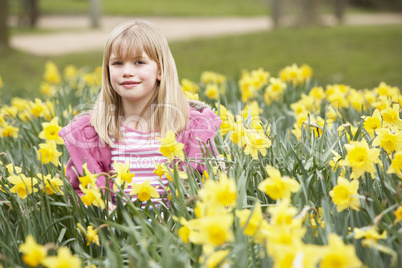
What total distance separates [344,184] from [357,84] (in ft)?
19.2

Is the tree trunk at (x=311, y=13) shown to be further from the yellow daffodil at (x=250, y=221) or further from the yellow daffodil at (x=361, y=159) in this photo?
the yellow daffodil at (x=250, y=221)

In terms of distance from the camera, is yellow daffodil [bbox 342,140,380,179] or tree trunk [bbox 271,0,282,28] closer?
yellow daffodil [bbox 342,140,380,179]

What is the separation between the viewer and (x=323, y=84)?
15.1ft

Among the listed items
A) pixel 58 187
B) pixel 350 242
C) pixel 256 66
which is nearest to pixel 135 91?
pixel 58 187

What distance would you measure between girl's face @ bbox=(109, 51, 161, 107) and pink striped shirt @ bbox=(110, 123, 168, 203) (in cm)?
19

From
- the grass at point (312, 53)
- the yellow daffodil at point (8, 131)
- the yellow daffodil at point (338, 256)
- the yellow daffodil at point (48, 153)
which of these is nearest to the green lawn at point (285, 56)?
the grass at point (312, 53)

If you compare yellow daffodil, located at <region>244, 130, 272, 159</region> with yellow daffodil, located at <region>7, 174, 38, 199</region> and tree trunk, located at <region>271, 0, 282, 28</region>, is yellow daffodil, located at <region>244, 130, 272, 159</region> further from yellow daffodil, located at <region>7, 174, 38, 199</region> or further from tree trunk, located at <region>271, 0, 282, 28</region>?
tree trunk, located at <region>271, 0, 282, 28</region>

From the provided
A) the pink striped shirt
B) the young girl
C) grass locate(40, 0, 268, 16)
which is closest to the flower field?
the young girl

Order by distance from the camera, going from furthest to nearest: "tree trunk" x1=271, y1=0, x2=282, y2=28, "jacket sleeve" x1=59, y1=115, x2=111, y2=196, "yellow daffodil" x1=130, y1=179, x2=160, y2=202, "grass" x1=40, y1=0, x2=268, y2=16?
"grass" x1=40, y1=0, x2=268, y2=16
"tree trunk" x1=271, y1=0, x2=282, y2=28
"jacket sleeve" x1=59, y1=115, x2=111, y2=196
"yellow daffodil" x1=130, y1=179, x2=160, y2=202

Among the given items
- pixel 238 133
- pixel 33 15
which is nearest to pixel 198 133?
pixel 238 133

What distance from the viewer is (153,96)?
252cm

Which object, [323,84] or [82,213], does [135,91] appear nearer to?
[82,213]

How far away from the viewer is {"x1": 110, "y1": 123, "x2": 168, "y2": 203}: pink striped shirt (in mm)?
2391

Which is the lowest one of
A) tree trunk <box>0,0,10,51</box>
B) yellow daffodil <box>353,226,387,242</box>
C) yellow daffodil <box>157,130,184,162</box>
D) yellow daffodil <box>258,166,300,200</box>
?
yellow daffodil <box>353,226,387,242</box>
